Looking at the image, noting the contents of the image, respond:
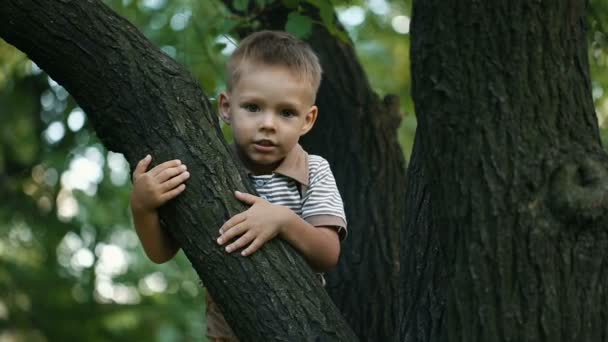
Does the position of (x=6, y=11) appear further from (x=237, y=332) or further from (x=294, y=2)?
(x=294, y=2)

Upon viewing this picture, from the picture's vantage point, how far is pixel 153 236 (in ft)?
10.2

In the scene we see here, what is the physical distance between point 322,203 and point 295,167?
0.61 ft

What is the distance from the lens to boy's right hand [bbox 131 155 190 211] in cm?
289

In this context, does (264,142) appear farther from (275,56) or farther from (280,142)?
(275,56)

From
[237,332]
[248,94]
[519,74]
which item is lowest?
[237,332]

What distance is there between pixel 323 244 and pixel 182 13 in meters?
2.60

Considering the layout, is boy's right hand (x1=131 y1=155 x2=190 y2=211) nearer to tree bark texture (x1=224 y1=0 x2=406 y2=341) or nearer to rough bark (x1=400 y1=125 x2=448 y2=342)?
rough bark (x1=400 y1=125 x2=448 y2=342)

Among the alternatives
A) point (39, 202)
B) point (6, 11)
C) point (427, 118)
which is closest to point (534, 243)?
point (427, 118)

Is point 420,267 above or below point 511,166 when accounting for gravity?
below

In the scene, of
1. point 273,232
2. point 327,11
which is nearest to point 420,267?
point 273,232

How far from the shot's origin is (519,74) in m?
2.42

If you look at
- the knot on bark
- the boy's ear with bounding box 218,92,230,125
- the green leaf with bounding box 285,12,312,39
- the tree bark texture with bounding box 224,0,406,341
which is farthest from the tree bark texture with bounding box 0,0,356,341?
the tree bark texture with bounding box 224,0,406,341

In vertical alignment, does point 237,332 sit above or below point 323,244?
below

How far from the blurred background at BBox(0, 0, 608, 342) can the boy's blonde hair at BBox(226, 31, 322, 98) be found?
0.68m
